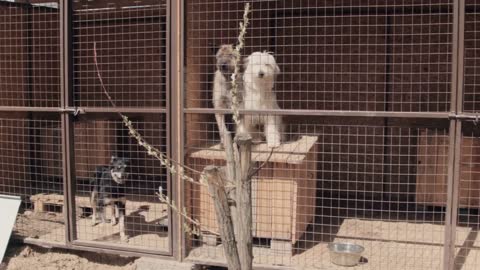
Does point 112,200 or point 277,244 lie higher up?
point 112,200

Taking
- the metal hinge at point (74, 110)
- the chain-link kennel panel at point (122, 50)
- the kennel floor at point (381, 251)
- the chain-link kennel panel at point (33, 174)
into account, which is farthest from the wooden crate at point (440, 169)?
the chain-link kennel panel at point (33, 174)

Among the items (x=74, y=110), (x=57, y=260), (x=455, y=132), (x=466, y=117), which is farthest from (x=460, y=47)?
(x=57, y=260)

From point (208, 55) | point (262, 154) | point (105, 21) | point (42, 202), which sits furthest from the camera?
point (105, 21)

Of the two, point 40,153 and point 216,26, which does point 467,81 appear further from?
point 40,153

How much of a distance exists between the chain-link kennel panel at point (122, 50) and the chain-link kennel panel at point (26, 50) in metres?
0.40

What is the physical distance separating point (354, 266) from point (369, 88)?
3093mm

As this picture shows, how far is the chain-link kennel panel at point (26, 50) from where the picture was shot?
6.37 meters

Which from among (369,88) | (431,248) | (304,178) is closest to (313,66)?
(369,88)

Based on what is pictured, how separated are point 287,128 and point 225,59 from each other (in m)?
1.57

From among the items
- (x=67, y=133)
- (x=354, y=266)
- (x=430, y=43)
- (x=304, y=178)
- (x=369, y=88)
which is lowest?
(x=354, y=266)

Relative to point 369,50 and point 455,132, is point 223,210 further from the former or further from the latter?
point 369,50

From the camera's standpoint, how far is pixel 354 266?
4.50 metres

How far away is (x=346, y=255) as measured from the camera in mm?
4477

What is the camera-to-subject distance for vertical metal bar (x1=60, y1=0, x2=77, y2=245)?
4.93 metres
